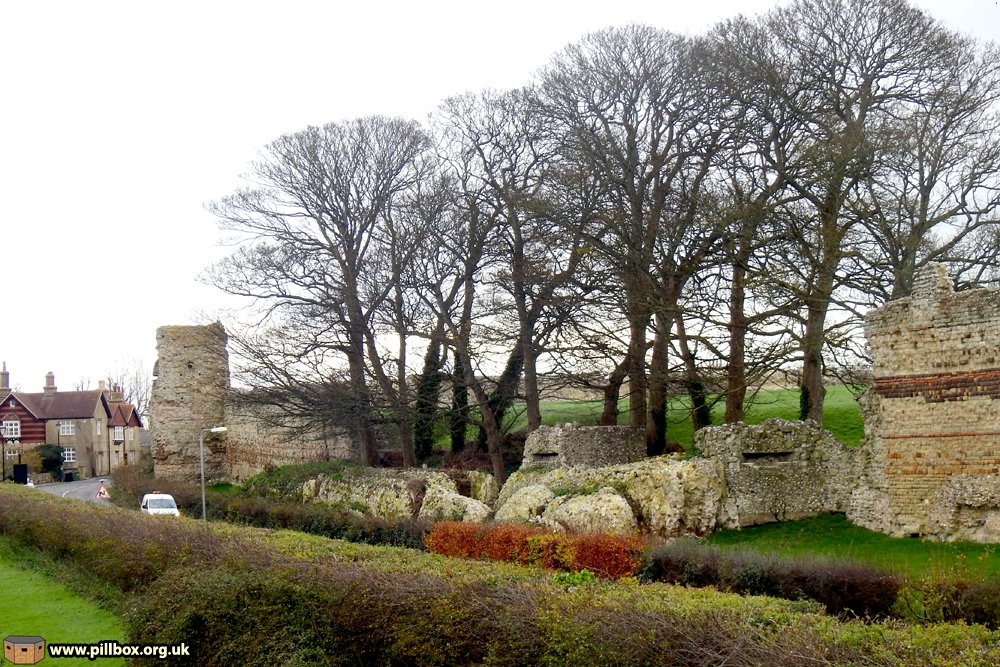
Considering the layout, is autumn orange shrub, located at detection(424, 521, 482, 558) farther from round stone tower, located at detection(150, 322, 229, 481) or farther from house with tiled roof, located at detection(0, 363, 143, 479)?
house with tiled roof, located at detection(0, 363, 143, 479)

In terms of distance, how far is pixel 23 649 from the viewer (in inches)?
445

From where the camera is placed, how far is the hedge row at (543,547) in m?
13.5

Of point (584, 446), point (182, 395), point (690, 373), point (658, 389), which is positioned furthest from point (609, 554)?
point (182, 395)

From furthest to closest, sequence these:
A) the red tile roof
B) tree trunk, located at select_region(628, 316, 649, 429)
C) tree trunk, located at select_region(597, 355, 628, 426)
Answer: the red tile roof
tree trunk, located at select_region(597, 355, 628, 426)
tree trunk, located at select_region(628, 316, 649, 429)

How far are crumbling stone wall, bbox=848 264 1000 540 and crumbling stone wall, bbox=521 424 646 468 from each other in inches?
335

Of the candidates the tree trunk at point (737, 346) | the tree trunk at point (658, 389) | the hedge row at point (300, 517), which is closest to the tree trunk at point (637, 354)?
the tree trunk at point (658, 389)

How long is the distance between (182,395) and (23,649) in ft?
84.6

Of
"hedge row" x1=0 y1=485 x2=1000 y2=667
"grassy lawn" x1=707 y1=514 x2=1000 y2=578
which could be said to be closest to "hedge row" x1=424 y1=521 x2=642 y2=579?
"grassy lawn" x1=707 y1=514 x2=1000 y2=578

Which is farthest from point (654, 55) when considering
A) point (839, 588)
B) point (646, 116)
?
point (839, 588)

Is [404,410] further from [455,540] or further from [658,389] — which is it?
[455,540]

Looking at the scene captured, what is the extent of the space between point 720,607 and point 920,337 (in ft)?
30.7

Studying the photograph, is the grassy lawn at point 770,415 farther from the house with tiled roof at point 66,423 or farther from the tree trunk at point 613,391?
the house with tiled roof at point 66,423

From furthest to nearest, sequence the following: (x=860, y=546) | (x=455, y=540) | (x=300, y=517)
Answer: (x=300, y=517) < (x=455, y=540) < (x=860, y=546)

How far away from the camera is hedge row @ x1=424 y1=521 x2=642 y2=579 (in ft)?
44.1
